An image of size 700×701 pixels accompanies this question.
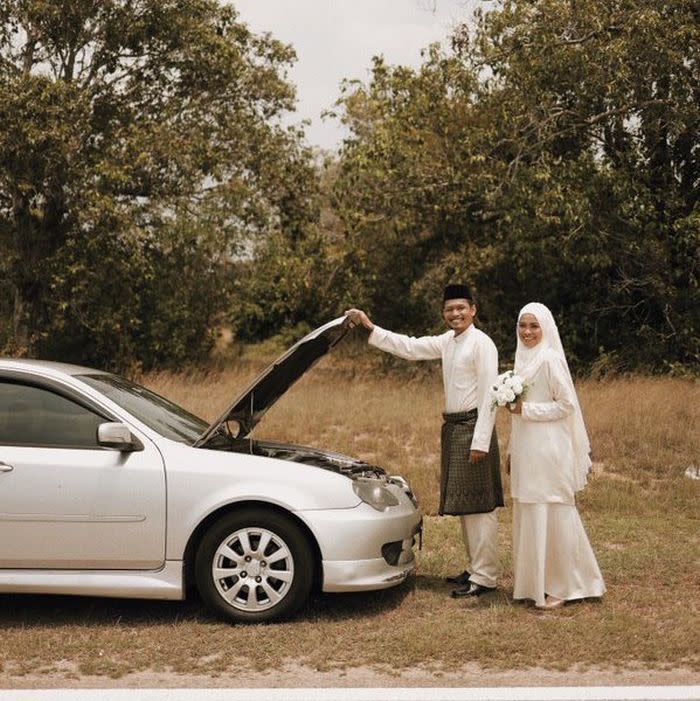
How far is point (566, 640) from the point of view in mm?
6336

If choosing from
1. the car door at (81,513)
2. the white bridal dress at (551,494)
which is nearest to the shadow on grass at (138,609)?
the car door at (81,513)

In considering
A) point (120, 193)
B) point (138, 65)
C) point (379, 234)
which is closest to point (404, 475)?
point (379, 234)

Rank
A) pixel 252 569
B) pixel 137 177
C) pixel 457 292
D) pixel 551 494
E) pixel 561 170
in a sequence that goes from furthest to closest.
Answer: pixel 137 177 < pixel 561 170 < pixel 457 292 < pixel 551 494 < pixel 252 569

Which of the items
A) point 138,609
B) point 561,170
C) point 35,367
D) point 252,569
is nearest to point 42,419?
point 35,367

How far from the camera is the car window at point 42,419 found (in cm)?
687

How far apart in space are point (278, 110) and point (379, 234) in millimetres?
4611

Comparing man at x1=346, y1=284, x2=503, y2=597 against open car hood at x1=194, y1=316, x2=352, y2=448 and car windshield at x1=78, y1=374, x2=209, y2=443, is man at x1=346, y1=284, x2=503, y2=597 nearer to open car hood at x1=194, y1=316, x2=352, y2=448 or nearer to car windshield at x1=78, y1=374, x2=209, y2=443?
open car hood at x1=194, y1=316, x2=352, y2=448

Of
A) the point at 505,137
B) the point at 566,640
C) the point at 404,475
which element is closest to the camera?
the point at 566,640

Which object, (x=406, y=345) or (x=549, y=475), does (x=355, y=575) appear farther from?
(x=406, y=345)

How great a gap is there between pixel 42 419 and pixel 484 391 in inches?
112

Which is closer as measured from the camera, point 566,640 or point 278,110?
point 566,640

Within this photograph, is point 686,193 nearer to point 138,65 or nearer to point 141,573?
point 138,65

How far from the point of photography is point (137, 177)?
24.0 metres

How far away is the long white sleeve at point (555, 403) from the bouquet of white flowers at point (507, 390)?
135 mm
